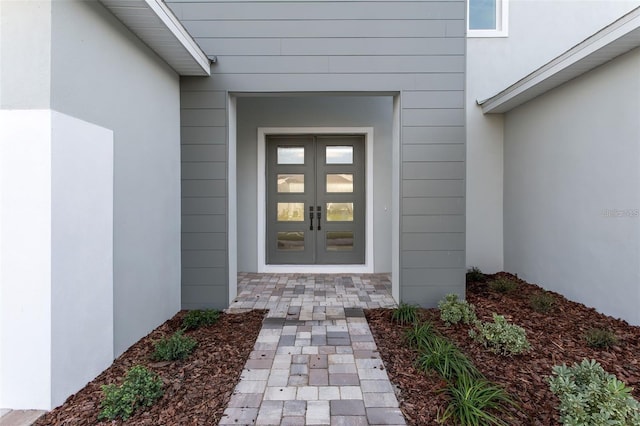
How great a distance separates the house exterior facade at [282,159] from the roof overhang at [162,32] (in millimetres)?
20

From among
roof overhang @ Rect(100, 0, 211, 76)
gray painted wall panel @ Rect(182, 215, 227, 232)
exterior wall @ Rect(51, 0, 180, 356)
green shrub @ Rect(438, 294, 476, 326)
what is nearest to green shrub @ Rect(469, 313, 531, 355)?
green shrub @ Rect(438, 294, 476, 326)

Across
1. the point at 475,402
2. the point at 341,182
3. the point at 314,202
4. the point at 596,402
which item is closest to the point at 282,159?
the point at 314,202

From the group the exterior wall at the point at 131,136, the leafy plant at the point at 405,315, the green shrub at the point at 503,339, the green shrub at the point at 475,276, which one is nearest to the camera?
the exterior wall at the point at 131,136

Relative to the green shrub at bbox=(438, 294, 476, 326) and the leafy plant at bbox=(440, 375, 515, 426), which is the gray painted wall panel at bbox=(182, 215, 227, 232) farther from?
the leafy plant at bbox=(440, 375, 515, 426)

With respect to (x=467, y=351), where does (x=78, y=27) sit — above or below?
above

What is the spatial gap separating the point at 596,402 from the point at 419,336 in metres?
1.25

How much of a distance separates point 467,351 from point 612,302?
5.74 ft

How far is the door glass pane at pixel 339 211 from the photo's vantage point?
5.57 meters

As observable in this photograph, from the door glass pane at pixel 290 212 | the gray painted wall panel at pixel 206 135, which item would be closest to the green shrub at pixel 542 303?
the door glass pane at pixel 290 212

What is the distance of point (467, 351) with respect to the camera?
8.70 feet

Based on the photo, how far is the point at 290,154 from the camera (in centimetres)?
557

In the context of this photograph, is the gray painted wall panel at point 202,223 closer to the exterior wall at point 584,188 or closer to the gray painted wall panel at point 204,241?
the gray painted wall panel at point 204,241

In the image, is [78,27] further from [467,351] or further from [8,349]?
[467,351]

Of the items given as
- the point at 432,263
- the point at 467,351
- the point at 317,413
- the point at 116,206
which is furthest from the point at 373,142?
the point at 317,413
